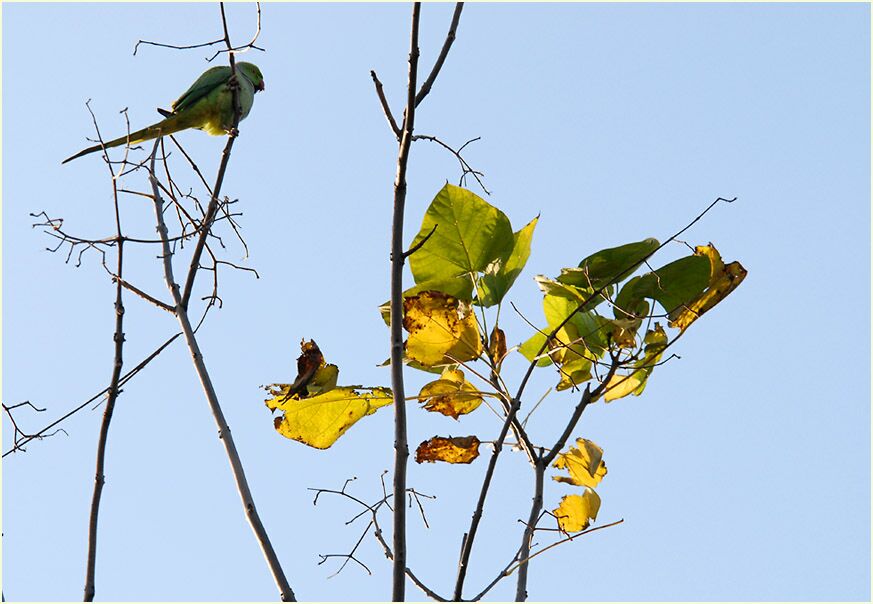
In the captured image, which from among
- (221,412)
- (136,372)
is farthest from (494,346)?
(136,372)

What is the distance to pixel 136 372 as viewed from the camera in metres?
1.57

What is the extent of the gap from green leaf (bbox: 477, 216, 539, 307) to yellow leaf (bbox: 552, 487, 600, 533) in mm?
362

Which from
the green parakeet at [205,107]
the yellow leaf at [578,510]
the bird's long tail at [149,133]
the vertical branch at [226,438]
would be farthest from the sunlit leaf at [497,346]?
the green parakeet at [205,107]

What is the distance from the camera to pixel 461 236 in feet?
5.07

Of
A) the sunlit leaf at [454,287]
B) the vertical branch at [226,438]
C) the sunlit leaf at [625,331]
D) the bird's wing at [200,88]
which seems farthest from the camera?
the bird's wing at [200,88]

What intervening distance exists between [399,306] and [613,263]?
426 mm

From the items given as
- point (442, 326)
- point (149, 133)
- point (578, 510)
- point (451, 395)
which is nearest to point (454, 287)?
point (442, 326)

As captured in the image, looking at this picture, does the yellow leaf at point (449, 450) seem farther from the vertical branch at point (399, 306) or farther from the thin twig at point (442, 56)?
the thin twig at point (442, 56)

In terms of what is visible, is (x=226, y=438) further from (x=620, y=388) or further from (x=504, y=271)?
(x=620, y=388)

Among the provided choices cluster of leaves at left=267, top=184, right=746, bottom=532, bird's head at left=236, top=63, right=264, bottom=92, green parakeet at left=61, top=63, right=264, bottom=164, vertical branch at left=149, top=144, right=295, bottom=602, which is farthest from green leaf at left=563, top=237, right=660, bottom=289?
bird's head at left=236, top=63, right=264, bottom=92

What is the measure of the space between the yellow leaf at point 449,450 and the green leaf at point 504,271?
24 centimetres

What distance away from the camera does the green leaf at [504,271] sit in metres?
1.53

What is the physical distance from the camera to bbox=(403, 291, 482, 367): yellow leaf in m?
1.52

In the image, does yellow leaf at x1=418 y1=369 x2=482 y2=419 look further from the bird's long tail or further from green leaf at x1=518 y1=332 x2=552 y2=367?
the bird's long tail
